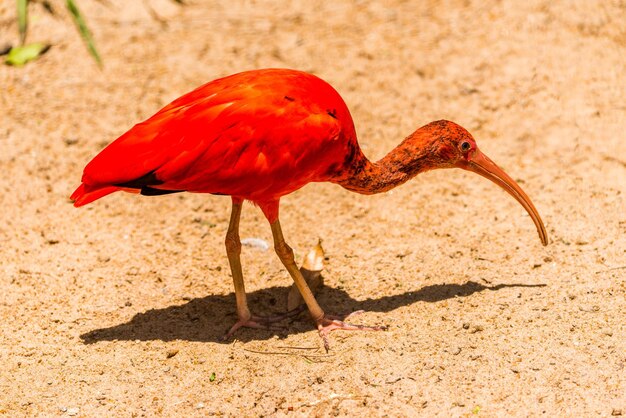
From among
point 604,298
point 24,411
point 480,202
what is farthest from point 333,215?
point 24,411

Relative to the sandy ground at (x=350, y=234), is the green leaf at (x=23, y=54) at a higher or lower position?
higher

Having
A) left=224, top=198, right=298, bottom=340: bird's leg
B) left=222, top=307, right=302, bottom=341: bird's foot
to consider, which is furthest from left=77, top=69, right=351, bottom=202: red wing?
left=222, top=307, right=302, bottom=341: bird's foot

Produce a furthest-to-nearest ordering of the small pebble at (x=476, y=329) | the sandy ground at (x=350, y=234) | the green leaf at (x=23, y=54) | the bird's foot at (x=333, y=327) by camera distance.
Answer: the green leaf at (x=23, y=54), the bird's foot at (x=333, y=327), the small pebble at (x=476, y=329), the sandy ground at (x=350, y=234)

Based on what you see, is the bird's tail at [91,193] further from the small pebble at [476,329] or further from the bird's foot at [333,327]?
the small pebble at [476,329]

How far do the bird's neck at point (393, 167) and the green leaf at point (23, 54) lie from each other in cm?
409

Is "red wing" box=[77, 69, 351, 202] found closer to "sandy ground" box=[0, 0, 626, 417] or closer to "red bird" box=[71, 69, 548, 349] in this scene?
"red bird" box=[71, 69, 548, 349]

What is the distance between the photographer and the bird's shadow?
5398mm

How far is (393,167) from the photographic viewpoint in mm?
5449

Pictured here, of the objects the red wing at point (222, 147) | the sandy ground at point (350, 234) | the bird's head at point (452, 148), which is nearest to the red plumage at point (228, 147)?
the red wing at point (222, 147)

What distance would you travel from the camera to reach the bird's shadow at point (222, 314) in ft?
17.7

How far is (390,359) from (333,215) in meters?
1.86

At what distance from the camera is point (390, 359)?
16.2ft

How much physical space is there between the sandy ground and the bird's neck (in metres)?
0.75

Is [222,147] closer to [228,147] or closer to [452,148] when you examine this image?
[228,147]
